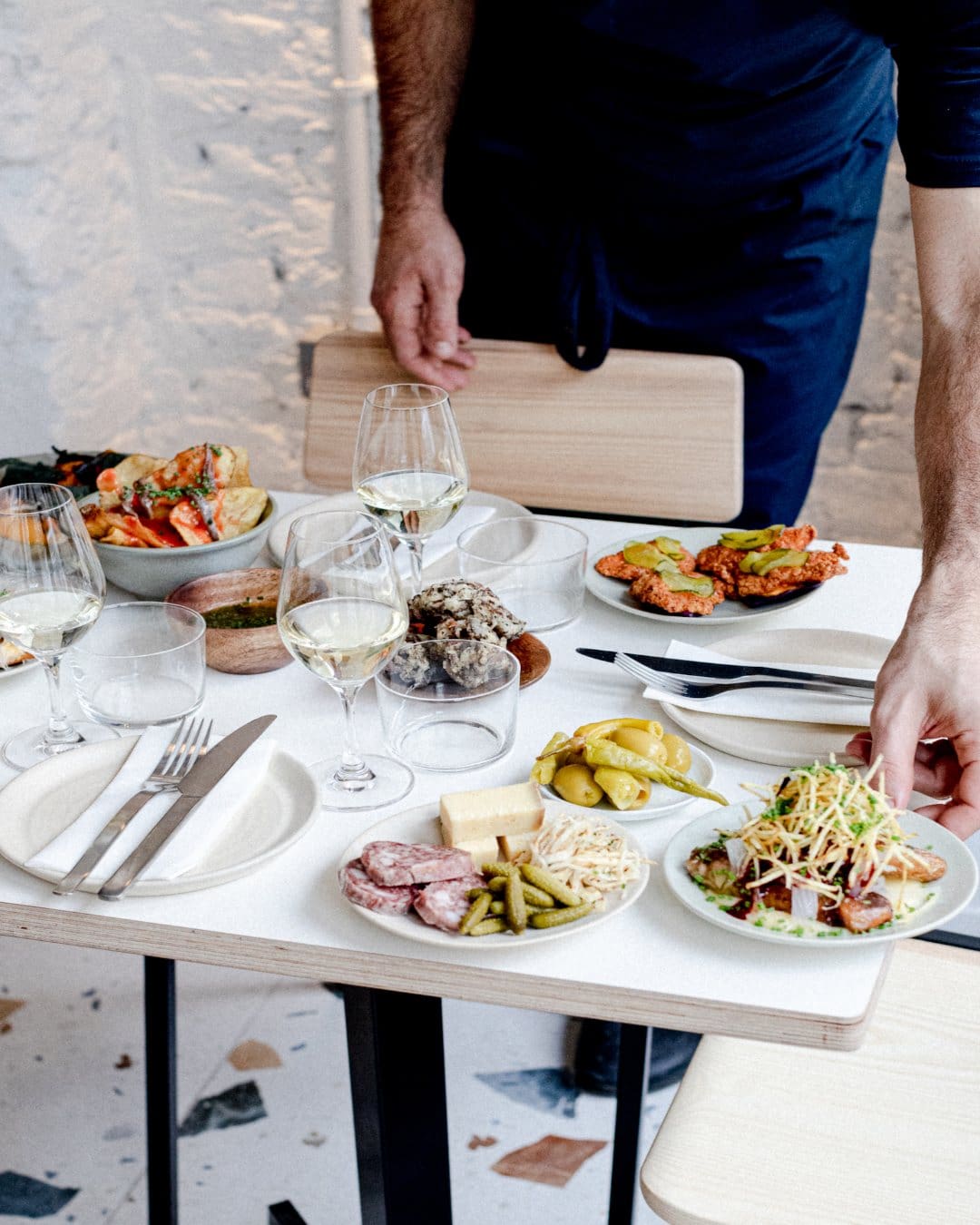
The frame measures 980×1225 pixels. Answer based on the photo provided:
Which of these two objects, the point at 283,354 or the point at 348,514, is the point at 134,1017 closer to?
the point at 348,514

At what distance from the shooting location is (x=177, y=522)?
1291 millimetres

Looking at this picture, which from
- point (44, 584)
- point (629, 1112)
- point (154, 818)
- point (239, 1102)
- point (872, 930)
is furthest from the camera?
point (239, 1102)

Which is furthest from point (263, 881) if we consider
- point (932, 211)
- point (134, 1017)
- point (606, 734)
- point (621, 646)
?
point (134, 1017)

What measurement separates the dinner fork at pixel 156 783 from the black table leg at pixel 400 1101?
0.24 metres

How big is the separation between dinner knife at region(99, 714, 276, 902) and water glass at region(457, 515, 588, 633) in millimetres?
319

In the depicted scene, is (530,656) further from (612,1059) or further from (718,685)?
Result: (612,1059)

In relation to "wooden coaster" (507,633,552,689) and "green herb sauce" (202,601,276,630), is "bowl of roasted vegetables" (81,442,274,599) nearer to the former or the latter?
"green herb sauce" (202,601,276,630)

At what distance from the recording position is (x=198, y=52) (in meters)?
3.38

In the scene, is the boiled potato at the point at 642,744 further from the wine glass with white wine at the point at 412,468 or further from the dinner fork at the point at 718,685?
the wine glass with white wine at the point at 412,468

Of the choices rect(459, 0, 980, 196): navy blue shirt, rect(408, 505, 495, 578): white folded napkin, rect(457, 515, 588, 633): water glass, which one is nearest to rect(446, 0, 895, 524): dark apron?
rect(459, 0, 980, 196): navy blue shirt

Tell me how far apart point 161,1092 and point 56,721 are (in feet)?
2.06

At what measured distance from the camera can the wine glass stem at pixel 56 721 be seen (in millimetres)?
1058

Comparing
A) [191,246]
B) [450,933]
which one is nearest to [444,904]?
[450,933]

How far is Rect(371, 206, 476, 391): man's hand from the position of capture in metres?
1.78
